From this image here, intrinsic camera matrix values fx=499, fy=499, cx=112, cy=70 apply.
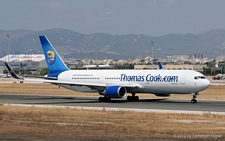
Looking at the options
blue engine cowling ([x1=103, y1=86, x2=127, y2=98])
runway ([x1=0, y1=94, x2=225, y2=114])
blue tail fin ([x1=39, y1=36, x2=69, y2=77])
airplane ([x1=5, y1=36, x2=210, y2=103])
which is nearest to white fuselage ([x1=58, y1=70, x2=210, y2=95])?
airplane ([x1=5, y1=36, x2=210, y2=103])

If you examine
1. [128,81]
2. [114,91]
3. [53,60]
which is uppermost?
[53,60]

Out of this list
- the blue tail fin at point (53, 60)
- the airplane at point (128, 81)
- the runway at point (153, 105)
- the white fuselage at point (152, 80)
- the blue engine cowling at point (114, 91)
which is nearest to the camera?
the runway at point (153, 105)

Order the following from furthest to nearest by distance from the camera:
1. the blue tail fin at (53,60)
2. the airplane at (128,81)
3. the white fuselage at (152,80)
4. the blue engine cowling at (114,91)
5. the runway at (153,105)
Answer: the blue tail fin at (53,60) → the blue engine cowling at (114,91) → the airplane at (128,81) → the white fuselage at (152,80) → the runway at (153,105)

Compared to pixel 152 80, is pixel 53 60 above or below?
above

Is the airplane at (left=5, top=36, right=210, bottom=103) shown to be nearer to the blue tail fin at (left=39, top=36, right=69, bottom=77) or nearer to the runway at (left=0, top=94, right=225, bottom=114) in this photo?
the blue tail fin at (left=39, top=36, right=69, bottom=77)

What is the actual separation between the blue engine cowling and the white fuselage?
71.5 inches

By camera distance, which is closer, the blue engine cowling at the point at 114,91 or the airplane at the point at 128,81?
the airplane at the point at 128,81

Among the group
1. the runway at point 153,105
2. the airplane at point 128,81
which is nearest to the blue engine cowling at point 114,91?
the airplane at point 128,81

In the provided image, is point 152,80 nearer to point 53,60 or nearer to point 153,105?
point 153,105

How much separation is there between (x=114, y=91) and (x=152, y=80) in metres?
4.04

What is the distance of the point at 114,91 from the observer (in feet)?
162

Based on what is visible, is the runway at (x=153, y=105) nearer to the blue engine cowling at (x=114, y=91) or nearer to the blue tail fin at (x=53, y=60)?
the blue engine cowling at (x=114, y=91)

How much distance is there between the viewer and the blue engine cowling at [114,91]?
49.2m

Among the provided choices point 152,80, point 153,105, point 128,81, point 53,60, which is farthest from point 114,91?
point 53,60
